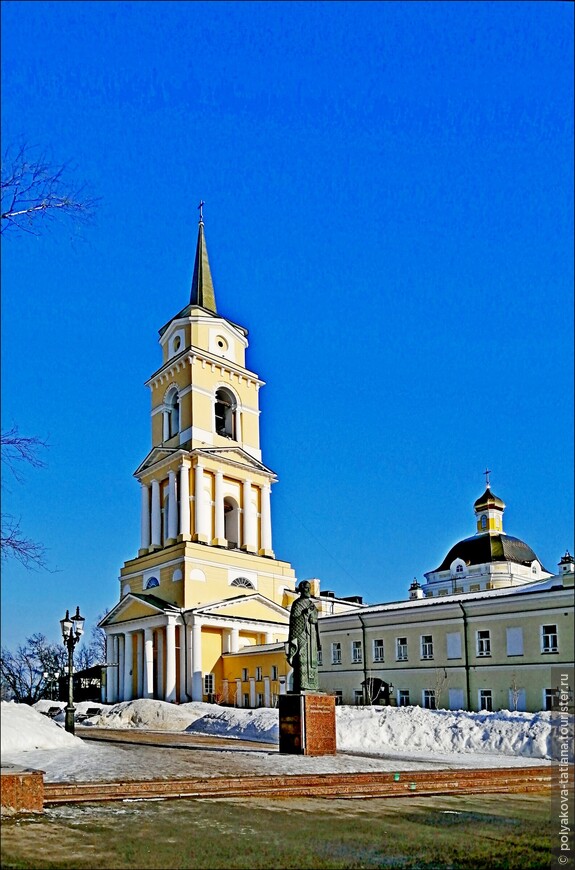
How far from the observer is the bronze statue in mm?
19234

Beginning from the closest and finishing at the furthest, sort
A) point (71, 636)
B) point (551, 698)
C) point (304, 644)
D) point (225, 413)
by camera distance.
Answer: point (551, 698)
point (304, 644)
point (71, 636)
point (225, 413)

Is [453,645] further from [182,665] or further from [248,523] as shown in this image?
[248,523]

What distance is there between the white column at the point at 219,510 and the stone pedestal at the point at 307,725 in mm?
35704

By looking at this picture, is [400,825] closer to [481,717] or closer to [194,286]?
[481,717]

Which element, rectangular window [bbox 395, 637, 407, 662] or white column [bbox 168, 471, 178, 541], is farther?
white column [bbox 168, 471, 178, 541]

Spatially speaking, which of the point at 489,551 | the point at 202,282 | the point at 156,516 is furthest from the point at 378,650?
the point at 202,282

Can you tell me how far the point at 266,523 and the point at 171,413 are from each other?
32.8ft

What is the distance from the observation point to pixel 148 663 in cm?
5019

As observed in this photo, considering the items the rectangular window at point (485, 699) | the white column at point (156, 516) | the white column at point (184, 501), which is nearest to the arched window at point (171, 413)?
the white column at point (156, 516)

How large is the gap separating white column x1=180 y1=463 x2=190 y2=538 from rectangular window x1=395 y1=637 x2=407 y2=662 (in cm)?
2260

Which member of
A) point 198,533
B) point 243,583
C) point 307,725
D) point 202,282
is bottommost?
point 307,725

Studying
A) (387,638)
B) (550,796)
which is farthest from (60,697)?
(550,796)

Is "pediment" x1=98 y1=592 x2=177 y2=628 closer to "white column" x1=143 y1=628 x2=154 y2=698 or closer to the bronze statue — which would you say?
"white column" x1=143 y1=628 x2=154 y2=698

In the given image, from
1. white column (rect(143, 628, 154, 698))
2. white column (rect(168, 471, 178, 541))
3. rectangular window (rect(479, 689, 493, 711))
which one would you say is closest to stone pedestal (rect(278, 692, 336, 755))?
rectangular window (rect(479, 689, 493, 711))
